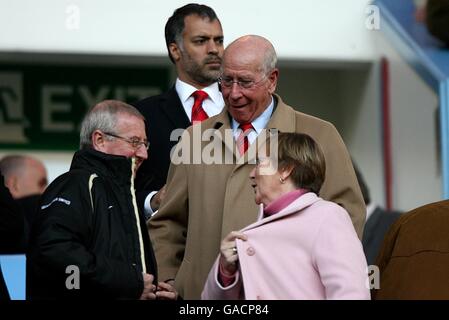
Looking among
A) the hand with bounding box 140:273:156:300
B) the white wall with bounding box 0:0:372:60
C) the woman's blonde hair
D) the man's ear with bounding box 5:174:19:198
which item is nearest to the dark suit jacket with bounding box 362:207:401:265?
the white wall with bounding box 0:0:372:60

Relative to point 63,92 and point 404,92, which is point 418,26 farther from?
point 63,92

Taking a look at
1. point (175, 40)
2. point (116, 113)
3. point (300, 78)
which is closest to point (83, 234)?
point (116, 113)

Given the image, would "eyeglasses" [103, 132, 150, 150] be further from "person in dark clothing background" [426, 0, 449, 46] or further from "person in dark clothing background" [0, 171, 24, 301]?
"person in dark clothing background" [426, 0, 449, 46]

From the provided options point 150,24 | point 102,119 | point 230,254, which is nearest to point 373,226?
point 150,24

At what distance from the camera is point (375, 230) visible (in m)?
8.94

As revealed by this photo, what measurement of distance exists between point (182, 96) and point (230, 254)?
1811 millimetres

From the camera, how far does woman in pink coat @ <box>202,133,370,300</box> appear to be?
16.0 ft

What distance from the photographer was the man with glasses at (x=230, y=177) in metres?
5.70

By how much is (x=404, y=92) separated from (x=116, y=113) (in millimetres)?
4887

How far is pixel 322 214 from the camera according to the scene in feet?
16.3

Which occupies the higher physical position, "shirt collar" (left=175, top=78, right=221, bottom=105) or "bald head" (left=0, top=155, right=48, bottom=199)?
"shirt collar" (left=175, top=78, right=221, bottom=105)

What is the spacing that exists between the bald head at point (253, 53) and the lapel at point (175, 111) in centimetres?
79

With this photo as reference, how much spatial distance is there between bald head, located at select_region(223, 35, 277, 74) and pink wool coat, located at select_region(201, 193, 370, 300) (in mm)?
923

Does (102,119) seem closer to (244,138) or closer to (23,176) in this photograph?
(244,138)
